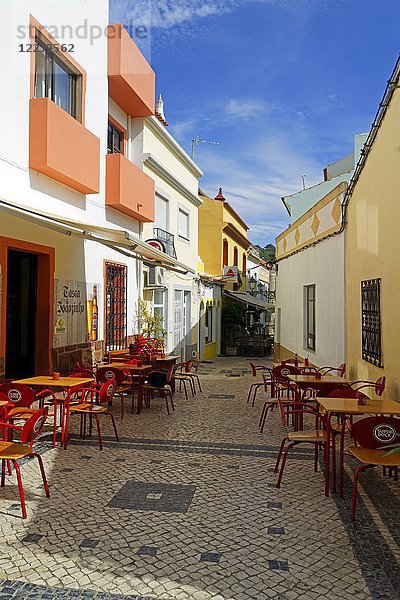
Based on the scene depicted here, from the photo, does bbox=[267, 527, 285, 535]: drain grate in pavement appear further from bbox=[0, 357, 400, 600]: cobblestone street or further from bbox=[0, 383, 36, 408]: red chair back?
bbox=[0, 383, 36, 408]: red chair back

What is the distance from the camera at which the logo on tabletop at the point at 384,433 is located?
5418 mm

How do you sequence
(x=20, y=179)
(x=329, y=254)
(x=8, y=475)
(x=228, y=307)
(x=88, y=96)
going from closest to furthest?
1. (x=8, y=475)
2. (x=20, y=179)
3. (x=88, y=96)
4. (x=329, y=254)
5. (x=228, y=307)

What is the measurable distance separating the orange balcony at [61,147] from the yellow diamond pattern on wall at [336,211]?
560 cm

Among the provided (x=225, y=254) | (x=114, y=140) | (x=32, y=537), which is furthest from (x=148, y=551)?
(x=225, y=254)

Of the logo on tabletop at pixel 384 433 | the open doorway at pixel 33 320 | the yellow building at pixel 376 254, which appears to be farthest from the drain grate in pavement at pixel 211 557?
the open doorway at pixel 33 320

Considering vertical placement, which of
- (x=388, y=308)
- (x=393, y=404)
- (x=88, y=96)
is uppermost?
(x=88, y=96)

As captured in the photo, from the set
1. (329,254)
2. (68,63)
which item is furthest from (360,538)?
(68,63)

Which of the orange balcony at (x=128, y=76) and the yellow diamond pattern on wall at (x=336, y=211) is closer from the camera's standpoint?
the yellow diamond pattern on wall at (x=336, y=211)

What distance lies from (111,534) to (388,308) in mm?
5916

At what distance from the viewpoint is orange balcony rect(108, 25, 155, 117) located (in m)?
13.6

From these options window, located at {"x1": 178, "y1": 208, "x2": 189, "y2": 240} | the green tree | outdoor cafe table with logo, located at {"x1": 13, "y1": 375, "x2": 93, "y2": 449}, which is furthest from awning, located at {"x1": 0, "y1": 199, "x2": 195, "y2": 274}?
the green tree

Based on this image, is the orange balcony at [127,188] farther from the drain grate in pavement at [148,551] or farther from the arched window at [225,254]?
the arched window at [225,254]

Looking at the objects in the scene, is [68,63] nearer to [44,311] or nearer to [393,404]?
[44,311]

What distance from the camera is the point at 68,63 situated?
454 inches
